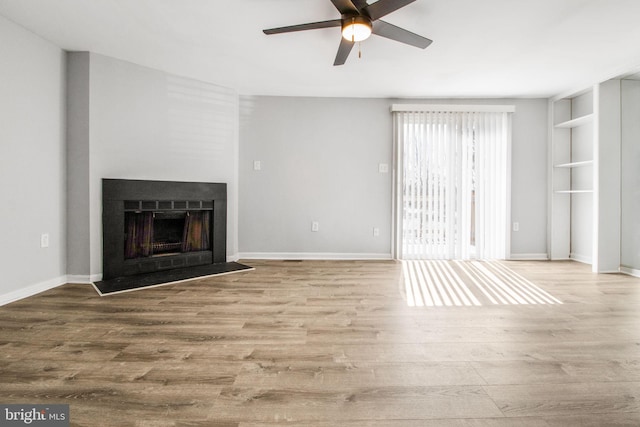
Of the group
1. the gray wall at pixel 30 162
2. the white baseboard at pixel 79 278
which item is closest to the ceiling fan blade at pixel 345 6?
the gray wall at pixel 30 162

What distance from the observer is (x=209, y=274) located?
3316mm

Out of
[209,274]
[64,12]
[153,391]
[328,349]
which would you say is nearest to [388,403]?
[328,349]

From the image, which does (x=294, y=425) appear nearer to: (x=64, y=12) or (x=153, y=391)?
(x=153, y=391)

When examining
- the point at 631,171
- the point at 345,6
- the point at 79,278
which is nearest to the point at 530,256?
the point at 631,171

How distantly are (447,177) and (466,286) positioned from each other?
1.82 m

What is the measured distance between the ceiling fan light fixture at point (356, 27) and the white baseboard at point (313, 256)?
2.85 metres

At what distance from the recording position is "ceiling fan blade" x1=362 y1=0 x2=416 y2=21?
1.82 meters

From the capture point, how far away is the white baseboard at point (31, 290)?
2.43 m

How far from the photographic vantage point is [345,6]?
75.6 inches

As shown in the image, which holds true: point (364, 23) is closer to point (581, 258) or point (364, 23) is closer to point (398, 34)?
point (398, 34)

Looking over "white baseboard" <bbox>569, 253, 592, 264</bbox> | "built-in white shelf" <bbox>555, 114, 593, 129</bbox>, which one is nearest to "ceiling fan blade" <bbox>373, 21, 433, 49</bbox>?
"built-in white shelf" <bbox>555, 114, 593, 129</bbox>

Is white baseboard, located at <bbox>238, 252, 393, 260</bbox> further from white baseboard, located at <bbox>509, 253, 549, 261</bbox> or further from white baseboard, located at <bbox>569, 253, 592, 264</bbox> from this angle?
white baseboard, located at <bbox>569, 253, 592, 264</bbox>

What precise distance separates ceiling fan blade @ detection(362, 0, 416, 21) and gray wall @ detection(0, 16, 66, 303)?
2862 mm

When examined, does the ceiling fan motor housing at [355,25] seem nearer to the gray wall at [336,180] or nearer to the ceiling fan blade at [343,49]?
the ceiling fan blade at [343,49]
